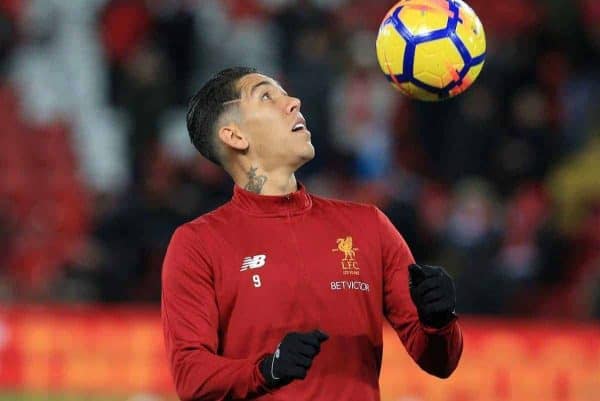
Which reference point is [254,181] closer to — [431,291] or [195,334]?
[195,334]

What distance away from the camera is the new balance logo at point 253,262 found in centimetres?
455

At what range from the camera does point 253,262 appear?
456 centimetres

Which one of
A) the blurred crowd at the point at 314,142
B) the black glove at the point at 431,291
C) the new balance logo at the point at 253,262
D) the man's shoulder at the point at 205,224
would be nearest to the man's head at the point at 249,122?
the man's shoulder at the point at 205,224

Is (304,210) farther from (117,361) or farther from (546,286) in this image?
(546,286)

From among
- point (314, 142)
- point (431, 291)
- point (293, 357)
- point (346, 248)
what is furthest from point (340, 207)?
point (314, 142)

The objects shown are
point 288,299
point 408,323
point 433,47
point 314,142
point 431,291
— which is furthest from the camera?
point 314,142

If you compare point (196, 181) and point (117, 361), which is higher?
point (196, 181)

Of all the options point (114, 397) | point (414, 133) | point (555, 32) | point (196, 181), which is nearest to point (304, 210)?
point (114, 397)

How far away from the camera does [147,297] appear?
1152 cm

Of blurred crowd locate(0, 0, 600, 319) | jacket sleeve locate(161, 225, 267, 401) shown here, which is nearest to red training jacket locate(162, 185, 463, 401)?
jacket sleeve locate(161, 225, 267, 401)

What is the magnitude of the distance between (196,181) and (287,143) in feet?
22.5

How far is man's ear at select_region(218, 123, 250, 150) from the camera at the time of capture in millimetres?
4828

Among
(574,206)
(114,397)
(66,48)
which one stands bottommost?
(114,397)

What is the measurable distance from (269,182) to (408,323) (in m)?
0.67
